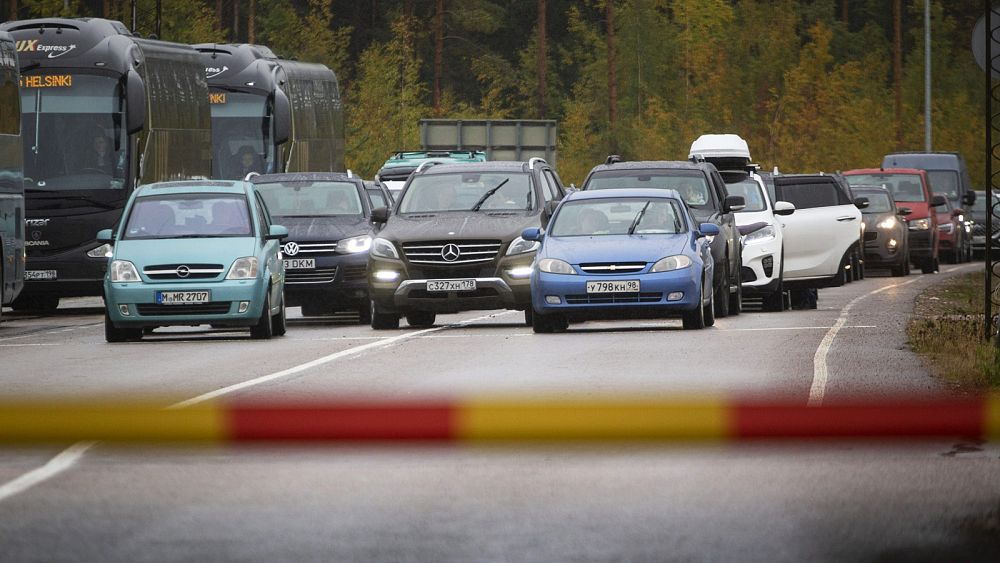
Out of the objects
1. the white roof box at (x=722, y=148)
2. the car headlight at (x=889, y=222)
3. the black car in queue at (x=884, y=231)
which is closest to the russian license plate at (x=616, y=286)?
the black car in queue at (x=884, y=231)

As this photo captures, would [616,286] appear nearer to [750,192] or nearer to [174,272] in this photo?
[174,272]

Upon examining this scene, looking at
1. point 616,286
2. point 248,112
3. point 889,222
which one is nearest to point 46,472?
point 616,286

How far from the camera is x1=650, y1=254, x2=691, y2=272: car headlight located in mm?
22875

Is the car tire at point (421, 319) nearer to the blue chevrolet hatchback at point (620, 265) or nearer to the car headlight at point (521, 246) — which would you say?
the car headlight at point (521, 246)

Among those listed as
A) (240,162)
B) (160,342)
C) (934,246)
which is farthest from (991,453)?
(934,246)

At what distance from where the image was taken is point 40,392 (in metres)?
16.1

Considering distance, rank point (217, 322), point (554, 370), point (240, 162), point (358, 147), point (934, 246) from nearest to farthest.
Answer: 1. point (554, 370)
2. point (217, 322)
3. point (240, 162)
4. point (934, 246)
5. point (358, 147)

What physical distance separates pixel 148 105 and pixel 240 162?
636cm

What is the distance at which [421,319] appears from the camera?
2659 cm

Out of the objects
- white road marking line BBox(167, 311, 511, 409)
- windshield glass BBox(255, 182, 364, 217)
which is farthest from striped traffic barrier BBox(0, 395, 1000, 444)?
windshield glass BBox(255, 182, 364, 217)

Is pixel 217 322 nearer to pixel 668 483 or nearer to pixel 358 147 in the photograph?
pixel 668 483

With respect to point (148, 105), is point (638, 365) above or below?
below

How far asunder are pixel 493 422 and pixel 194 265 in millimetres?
15931

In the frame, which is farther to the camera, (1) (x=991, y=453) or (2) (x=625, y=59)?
(2) (x=625, y=59)
